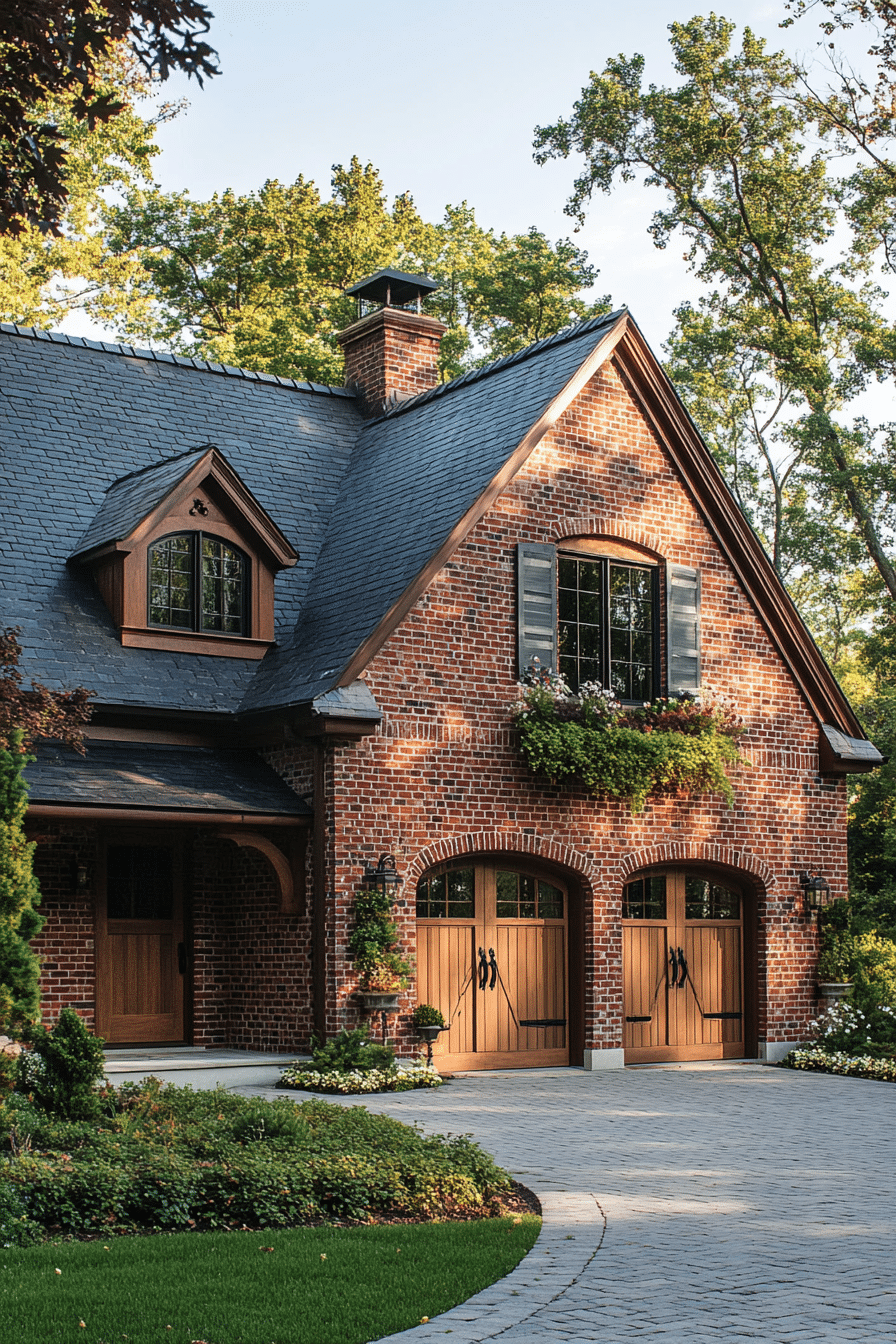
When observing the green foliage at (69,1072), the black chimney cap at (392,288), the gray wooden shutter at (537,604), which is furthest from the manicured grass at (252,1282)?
the black chimney cap at (392,288)

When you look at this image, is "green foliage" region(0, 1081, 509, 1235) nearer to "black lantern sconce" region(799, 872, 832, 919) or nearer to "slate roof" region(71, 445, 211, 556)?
"slate roof" region(71, 445, 211, 556)

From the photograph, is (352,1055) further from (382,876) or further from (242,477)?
(242,477)

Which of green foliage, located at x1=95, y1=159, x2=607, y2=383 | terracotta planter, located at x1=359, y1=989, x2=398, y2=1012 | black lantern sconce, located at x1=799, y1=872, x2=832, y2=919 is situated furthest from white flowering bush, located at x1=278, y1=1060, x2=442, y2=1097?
green foliage, located at x1=95, y1=159, x2=607, y2=383

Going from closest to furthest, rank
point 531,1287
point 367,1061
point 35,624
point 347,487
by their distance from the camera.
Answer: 1. point 531,1287
2. point 367,1061
3. point 35,624
4. point 347,487

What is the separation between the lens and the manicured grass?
230 inches

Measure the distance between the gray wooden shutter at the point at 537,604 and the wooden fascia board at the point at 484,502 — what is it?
0.77 m

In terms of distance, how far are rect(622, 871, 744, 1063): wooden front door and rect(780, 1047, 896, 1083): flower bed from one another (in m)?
0.88

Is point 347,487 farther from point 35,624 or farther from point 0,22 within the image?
point 0,22

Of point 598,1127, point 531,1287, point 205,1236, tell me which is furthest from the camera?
point 598,1127

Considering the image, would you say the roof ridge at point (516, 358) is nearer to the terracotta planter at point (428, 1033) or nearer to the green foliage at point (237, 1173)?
the terracotta planter at point (428, 1033)

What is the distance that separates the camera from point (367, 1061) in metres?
13.9

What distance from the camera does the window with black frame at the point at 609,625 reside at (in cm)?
1711

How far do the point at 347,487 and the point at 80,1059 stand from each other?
419 inches

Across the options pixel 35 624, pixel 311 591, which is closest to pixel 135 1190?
pixel 35 624
